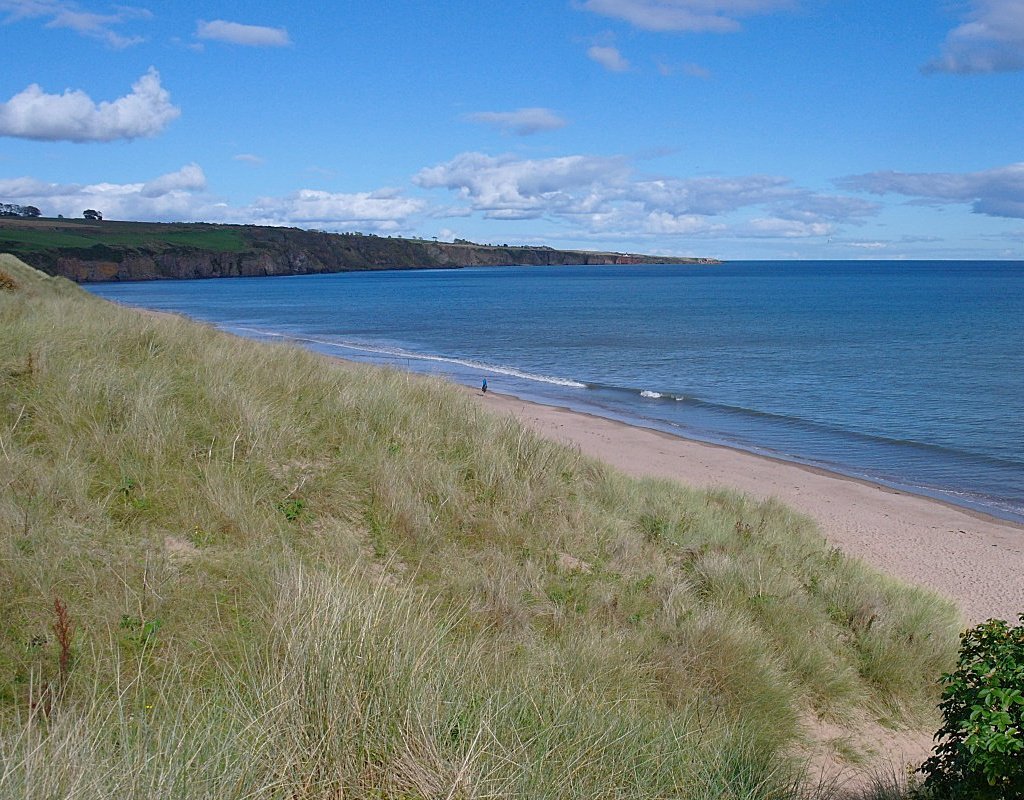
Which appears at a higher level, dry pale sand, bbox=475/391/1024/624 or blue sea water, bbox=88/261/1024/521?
blue sea water, bbox=88/261/1024/521

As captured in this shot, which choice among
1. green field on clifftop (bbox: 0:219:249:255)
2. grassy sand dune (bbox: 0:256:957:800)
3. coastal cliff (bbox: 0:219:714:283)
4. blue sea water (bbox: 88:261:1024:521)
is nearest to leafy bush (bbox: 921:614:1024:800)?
grassy sand dune (bbox: 0:256:957:800)

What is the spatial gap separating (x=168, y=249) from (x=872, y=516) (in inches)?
5645

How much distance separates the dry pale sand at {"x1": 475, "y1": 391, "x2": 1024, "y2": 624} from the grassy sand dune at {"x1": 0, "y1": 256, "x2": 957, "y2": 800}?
96.6 inches

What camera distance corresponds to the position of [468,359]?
40.5 meters

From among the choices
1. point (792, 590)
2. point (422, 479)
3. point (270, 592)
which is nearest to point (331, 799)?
point (270, 592)

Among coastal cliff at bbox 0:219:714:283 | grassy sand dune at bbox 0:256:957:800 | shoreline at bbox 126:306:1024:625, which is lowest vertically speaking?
shoreline at bbox 126:306:1024:625

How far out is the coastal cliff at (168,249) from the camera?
113m

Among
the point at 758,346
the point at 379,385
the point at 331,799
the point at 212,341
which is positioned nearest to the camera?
the point at 331,799

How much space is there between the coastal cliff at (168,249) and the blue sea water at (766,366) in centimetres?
4676

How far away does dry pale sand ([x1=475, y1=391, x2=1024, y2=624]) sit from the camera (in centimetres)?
1213

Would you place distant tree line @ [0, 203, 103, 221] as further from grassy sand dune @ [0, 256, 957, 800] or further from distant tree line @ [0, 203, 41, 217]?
grassy sand dune @ [0, 256, 957, 800]

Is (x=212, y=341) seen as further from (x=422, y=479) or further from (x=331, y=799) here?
(x=331, y=799)

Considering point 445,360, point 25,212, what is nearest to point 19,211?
point 25,212

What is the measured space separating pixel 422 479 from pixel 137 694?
433cm
